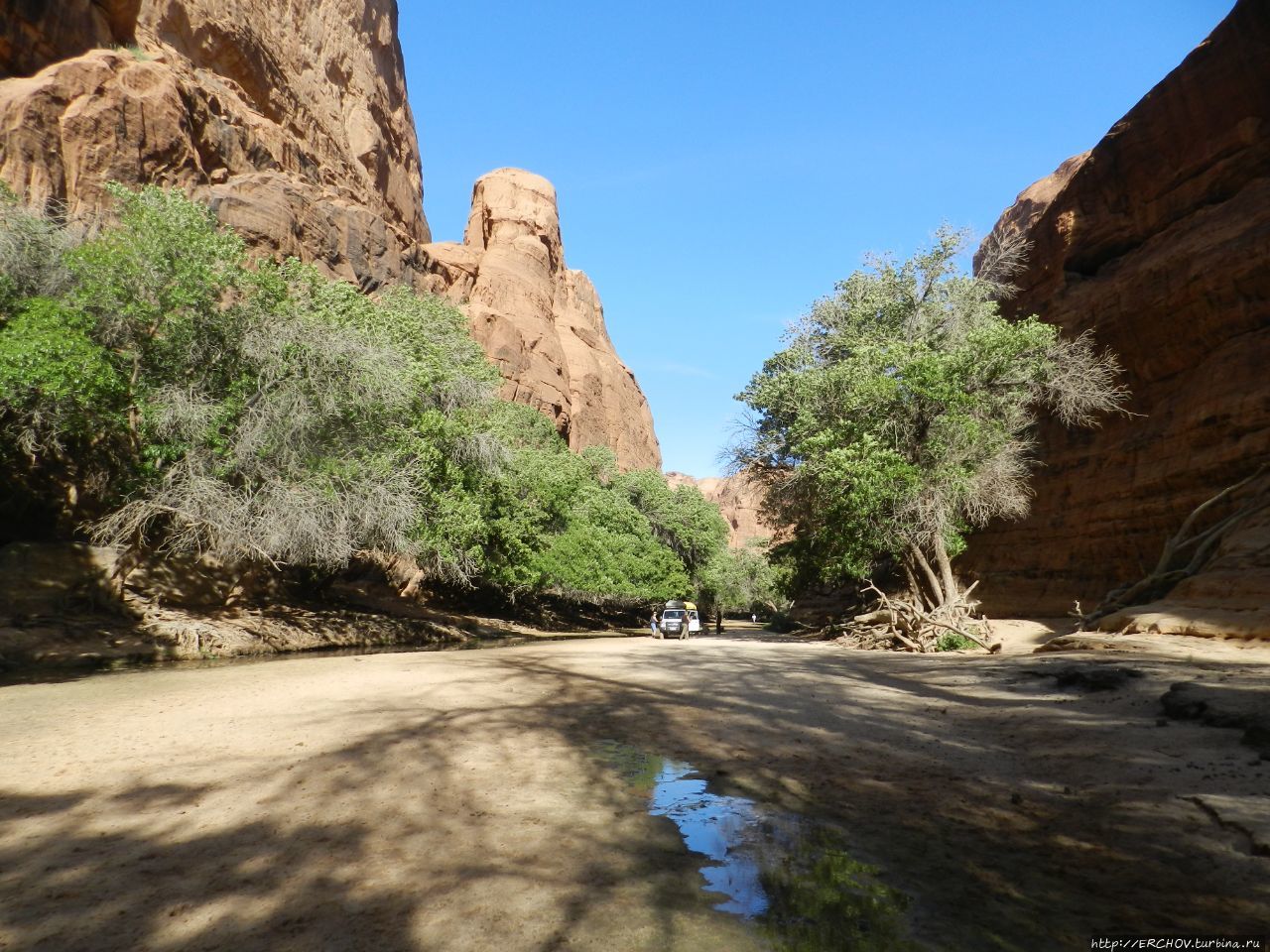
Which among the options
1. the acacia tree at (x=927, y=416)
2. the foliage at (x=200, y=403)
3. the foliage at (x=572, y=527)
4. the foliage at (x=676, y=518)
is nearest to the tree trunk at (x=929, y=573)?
the acacia tree at (x=927, y=416)

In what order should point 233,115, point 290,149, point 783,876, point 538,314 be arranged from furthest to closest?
point 538,314
point 290,149
point 233,115
point 783,876

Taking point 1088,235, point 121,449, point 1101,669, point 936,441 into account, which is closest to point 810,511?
point 936,441

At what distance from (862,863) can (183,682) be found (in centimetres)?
1030

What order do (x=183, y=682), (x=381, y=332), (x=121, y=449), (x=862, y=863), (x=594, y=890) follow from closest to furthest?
1. (x=594, y=890)
2. (x=862, y=863)
3. (x=183, y=682)
4. (x=121, y=449)
5. (x=381, y=332)

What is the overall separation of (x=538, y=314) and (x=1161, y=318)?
5976 cm

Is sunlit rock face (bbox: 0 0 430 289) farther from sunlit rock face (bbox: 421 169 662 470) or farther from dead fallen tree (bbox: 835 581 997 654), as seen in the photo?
dead fallen tree (bbox: 835 581 997 654)

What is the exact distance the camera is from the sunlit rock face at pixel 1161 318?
1855cm

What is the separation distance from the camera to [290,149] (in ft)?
145

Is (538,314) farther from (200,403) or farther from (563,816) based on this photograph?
(563,816)

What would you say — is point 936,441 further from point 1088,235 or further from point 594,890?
point 594,890

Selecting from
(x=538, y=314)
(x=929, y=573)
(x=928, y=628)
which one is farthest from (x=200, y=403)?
(x=538, y=314)

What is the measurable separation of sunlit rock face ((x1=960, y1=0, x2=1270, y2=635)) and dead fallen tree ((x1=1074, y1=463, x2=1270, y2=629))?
1584mm

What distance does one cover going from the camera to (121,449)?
1623cm

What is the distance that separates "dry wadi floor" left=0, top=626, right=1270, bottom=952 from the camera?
2762 mm
